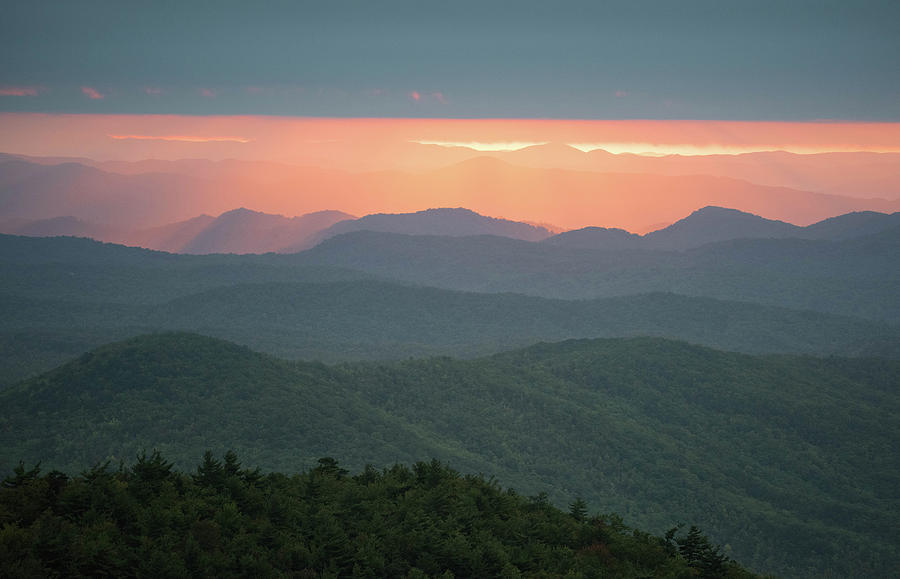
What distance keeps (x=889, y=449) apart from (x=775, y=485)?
1741 cm

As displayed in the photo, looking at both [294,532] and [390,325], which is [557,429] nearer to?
[294,532]

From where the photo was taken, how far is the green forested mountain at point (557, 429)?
6506cm

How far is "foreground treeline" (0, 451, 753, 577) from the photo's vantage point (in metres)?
20.2

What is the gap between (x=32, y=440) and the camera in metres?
62.1

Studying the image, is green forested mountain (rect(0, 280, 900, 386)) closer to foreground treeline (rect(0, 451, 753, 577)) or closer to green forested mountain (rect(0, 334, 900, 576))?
green forested mountain (rect(0, 334, 900, 576))

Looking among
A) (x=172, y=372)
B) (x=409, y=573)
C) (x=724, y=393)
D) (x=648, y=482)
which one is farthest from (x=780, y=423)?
(x=409, y=573)

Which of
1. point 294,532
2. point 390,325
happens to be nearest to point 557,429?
point 294,532

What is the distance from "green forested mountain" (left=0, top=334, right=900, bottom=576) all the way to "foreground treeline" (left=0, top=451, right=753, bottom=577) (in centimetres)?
3410

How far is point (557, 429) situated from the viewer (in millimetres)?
85625

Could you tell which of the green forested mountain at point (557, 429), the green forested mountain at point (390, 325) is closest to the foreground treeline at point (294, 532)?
the green forested mountain at point (557, 429)

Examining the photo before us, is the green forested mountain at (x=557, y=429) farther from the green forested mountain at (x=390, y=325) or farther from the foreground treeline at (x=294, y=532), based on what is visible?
the green forested mountain at (x=390, y=325)

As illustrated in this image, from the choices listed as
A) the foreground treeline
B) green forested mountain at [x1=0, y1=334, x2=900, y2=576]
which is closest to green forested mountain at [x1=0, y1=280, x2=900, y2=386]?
green forested mountain at [x1=0, y1=334, x2=900, y2=576]

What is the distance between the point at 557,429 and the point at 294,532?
64.0 m

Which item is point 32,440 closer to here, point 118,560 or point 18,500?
point 18,500
